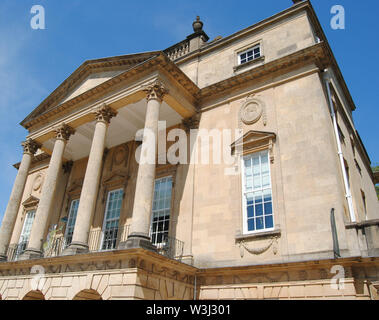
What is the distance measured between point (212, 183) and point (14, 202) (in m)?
10.3

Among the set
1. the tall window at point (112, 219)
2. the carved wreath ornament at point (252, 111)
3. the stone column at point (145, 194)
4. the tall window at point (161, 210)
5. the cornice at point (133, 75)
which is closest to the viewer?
the stone column at point (145, 194)

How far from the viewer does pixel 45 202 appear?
48.6 ft

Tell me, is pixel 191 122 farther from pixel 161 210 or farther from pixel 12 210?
pixel 12 210

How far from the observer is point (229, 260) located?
12.1m

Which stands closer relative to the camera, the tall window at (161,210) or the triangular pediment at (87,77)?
the tall window at (161,210)

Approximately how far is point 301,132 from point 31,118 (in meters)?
15.2

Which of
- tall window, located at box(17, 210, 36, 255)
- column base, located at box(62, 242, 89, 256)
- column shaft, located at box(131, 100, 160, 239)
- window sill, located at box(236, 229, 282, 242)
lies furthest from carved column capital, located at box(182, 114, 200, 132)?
tall window, located at box(17, 210, 36, 255)

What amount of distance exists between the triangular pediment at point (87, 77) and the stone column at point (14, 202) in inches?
65.6

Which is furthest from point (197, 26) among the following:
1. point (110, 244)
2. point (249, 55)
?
point (110, 244)

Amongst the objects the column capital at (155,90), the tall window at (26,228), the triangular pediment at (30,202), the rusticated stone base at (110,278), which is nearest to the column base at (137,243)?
the rusticated stone base at (110,278)

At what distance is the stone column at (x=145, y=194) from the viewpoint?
10.6 meters

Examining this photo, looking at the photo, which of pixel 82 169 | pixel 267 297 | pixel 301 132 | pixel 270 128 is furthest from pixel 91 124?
pixel 267 297

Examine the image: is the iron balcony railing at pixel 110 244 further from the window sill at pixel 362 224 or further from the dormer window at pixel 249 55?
the dormer window at pixel 249 55

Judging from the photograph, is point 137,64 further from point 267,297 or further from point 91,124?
point 267,297
